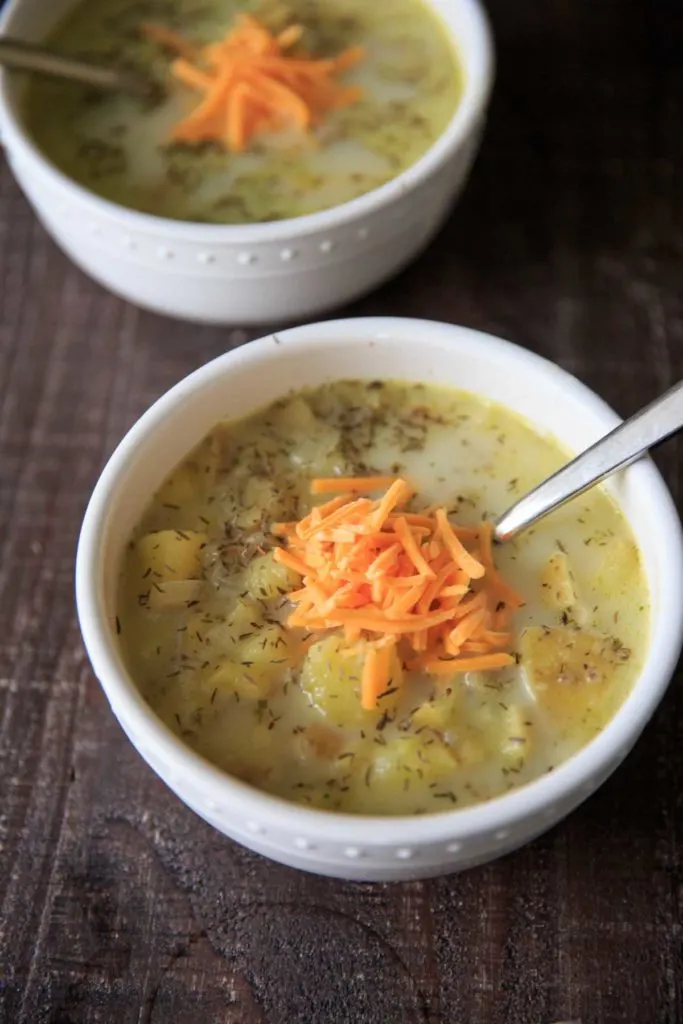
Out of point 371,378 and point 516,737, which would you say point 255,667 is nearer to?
point 516,737

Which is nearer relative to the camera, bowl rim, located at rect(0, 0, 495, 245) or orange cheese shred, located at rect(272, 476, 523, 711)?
orange cheese shred, located at rect(272, 476, 523, 711)

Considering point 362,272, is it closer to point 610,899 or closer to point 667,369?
point 667,369

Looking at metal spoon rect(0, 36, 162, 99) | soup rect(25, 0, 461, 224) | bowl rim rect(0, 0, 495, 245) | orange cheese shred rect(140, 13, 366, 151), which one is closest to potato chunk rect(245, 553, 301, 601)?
bowl rim rect(0, 0, 495, 245)

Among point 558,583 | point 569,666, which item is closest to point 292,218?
point 558,583

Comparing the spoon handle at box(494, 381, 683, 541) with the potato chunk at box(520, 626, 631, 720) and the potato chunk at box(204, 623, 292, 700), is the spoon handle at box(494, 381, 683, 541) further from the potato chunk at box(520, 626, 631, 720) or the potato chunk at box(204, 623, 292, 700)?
the potato chunk at box(204, 623, 292, 700)

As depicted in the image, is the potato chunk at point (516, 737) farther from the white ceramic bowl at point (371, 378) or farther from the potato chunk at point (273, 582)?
the potato chunk at point (273, 582)

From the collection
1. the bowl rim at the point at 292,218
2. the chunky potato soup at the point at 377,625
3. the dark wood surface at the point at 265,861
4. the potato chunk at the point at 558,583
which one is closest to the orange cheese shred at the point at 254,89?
the bowl rim at the point at 292,218
